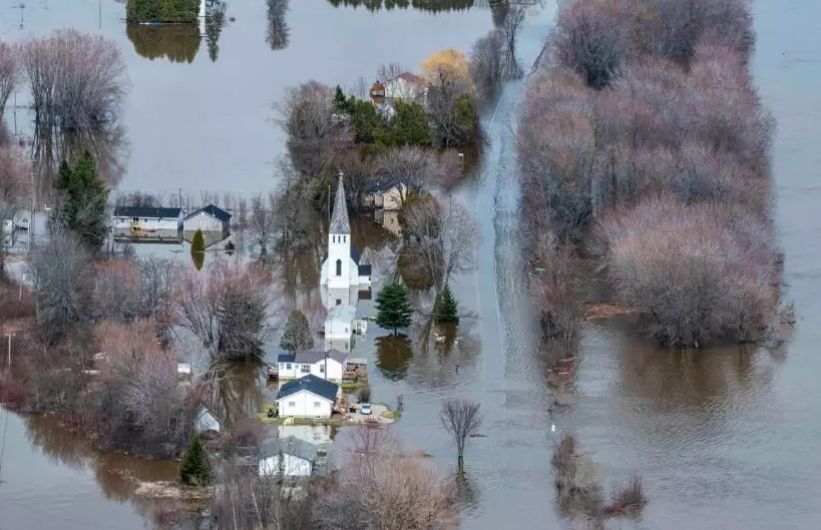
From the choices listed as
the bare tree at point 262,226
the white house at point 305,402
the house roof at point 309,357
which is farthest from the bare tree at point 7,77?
the white house at point 305,402

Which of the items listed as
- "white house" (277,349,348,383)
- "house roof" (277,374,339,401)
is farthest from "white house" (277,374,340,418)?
"white house" (277,349,348,383)

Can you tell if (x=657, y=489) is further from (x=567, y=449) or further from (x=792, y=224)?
(x=792, y=224)

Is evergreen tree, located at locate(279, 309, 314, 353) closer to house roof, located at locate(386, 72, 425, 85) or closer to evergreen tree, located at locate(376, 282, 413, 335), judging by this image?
evergreen tree, located at locate(376, 282, 413, 335)

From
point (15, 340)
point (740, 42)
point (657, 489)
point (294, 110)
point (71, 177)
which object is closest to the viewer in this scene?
point (657, 489)

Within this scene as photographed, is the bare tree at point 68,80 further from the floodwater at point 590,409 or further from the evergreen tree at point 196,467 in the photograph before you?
the evergreen tree at point 196,467

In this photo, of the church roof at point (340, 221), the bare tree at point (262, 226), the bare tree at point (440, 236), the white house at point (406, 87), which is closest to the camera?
the church roof at point (340, 221)

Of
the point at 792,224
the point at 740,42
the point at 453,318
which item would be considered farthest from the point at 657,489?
the point at 740,42
